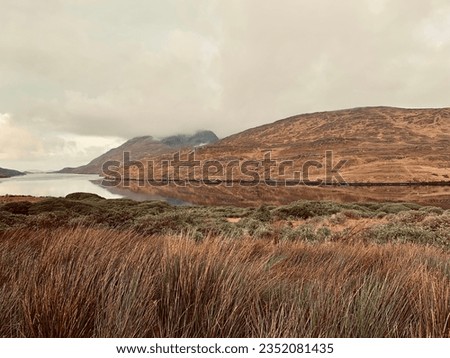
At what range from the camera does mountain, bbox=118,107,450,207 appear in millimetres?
54281

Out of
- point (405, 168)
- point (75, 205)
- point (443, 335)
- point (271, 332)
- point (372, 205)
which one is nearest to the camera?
point (271, 332)

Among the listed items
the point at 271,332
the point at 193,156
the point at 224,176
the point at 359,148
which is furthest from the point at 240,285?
the point at 193,156

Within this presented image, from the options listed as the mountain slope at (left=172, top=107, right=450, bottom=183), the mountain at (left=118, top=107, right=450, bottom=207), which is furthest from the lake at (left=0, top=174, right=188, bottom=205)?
the mountain slope at (left=172, top=107, right=450, bottom=183)

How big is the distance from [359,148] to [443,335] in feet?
323

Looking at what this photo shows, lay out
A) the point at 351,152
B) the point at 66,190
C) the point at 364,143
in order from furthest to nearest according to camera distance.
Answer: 1. the point at 364,143
2. the point at 351,152
3. the point at 66,190

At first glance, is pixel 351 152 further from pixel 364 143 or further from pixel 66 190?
pixel 66 190

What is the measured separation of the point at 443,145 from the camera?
8769cm

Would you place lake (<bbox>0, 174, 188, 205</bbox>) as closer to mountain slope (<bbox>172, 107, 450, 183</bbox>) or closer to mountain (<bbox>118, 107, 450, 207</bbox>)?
mountain (<bbox>118, 107, 450, 207</bbox>)

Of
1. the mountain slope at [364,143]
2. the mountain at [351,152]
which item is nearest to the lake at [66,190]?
the mountain at [351,152]

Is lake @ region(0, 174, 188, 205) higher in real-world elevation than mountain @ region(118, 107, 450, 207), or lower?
lower

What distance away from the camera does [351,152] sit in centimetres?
9062

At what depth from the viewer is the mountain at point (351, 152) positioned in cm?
5428

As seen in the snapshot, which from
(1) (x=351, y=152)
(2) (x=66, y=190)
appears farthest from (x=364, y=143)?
(2) (x=66, y=190)
